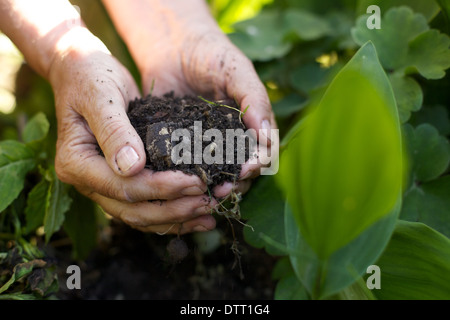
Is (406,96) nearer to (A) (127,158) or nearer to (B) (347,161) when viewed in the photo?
(B) (347,161)

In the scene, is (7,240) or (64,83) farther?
(7,240)

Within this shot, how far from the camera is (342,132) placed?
1.81 feet

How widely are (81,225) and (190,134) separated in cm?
51

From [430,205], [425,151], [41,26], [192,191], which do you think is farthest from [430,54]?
[41,26]

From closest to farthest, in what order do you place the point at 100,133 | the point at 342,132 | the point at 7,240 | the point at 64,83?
the point at 342,132 → the point at 100,133 → the point at 64,83 → the point at 7,240

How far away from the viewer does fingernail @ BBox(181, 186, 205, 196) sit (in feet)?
2.40

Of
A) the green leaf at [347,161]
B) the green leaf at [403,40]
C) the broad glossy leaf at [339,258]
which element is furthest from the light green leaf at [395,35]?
the broad glossy leaf at [339,258]

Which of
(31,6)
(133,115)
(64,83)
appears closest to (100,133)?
(133,115)

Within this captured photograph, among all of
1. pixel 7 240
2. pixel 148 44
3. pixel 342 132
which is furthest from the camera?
pixel 148 44

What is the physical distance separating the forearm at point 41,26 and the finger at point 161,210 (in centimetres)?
40

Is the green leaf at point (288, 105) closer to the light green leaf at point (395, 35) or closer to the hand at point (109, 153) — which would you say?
the light green leaf at point (395, 35)

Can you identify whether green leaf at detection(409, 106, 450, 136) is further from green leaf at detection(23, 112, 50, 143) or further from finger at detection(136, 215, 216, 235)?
green leaf at detection(23, 112, 50, 143)

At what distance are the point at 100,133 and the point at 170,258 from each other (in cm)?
29

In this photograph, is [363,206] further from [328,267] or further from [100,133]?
[100,133]
